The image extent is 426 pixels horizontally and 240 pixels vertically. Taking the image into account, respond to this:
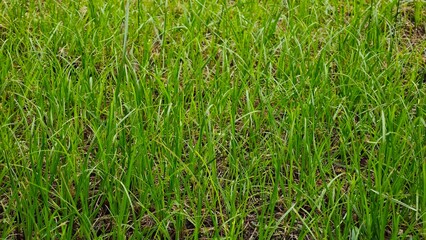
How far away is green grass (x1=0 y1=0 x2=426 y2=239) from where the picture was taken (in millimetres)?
2326

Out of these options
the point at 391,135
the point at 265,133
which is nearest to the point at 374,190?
the point at 391,135

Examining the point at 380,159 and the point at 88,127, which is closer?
the point at 380,159

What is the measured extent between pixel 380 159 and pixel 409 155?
0.44ft

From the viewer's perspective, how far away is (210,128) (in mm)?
2500

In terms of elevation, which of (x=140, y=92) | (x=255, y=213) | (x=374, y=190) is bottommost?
(x=255, y=213)

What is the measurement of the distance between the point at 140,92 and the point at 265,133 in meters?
0.55

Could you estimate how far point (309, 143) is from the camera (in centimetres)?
253

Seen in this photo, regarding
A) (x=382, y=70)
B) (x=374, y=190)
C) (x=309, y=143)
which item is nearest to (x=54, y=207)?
(x=309, y=143)

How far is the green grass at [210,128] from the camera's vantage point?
2326 millimetres

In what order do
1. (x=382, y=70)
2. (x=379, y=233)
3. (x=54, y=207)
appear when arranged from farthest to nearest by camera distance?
(x=382, y=70)
(x=54, y=207)
(x=379, y=233)

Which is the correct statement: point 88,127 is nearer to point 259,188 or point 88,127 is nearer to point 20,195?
point 20,195

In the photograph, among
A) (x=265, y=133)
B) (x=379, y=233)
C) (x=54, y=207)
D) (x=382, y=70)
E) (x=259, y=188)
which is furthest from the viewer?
(x=382, y=70)

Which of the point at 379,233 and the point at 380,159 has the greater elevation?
the point at 380,159

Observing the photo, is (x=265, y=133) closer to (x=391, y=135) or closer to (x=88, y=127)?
(x=391, y=135)
